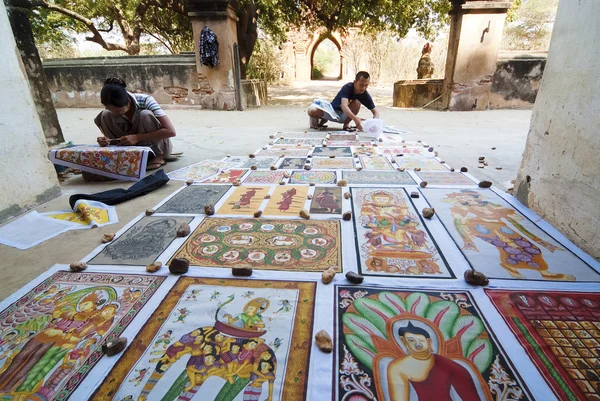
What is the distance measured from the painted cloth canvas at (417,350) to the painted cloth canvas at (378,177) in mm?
1290

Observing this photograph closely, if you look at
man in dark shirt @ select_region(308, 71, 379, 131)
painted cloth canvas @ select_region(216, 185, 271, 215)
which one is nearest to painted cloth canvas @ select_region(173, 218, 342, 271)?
painted cloth canvas @ select_region(216, 185, 271, 215)

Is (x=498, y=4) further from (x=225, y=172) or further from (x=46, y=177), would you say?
(x=46, y=177)

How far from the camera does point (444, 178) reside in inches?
96.2

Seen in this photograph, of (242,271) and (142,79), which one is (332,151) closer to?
(242,271)

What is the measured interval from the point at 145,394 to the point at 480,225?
64.7 inches

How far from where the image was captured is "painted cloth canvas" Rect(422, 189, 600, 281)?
1.30 metres

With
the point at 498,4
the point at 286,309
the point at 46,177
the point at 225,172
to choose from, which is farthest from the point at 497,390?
the point at 498,4

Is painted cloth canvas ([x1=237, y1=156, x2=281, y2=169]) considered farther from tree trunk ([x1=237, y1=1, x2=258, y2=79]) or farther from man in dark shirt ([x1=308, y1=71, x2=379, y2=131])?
tree trunk ([x1=237, y1=1, x2=258, y2=79])

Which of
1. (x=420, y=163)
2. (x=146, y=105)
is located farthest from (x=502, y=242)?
(x=146, y=105)

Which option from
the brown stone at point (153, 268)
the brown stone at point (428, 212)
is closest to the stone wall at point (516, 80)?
the brown stone at point (428, 212)

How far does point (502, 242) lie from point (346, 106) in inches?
123

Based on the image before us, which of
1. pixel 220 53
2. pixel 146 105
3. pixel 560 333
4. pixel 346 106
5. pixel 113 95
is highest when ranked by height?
pixel 220 53

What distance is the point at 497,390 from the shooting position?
828 mm

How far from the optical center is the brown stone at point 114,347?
94cm
